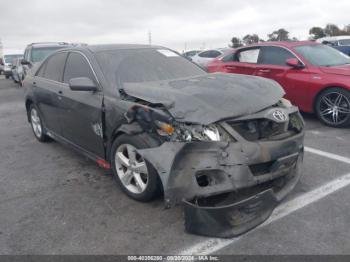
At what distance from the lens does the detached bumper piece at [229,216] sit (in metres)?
2.65

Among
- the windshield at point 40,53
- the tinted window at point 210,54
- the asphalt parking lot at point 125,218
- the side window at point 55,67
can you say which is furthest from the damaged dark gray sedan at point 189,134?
the tinted window at point 210,54

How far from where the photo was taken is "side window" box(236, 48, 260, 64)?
23.7 feet

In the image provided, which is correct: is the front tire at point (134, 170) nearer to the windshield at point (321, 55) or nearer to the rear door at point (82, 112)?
the rear door at point (82, 112)

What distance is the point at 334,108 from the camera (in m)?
5.85

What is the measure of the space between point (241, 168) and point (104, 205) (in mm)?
1531

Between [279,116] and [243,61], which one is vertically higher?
[243,61]

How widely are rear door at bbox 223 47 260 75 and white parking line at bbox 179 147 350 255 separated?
3.36 metres

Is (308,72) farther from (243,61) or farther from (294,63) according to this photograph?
(243,61)

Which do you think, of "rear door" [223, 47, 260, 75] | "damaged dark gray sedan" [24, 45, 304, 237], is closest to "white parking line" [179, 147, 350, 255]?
"damaged dark gray sedan" [24, 45, 304, 237]

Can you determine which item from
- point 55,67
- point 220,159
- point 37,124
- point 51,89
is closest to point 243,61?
point 55,67

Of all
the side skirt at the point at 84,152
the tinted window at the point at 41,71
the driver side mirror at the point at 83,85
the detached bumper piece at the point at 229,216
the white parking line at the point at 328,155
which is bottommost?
the white parking line at the point at 328,155

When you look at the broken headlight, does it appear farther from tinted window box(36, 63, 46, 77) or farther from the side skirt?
tinted window box(36, 63, 46, 77)

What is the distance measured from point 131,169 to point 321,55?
4.94 metres

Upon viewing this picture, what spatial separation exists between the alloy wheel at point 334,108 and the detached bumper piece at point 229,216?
12.0 ft
